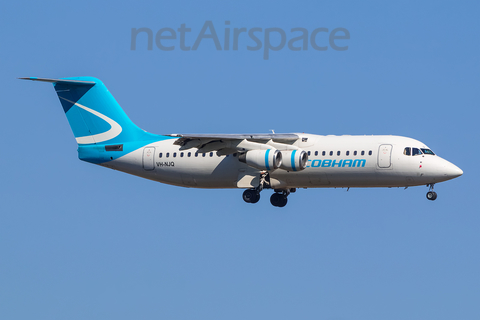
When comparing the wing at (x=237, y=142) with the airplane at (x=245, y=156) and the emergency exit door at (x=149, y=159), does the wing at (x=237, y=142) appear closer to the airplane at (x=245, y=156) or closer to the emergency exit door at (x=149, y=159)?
the airplane at (x=245, y=156)

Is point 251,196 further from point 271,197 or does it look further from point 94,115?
point 94,115

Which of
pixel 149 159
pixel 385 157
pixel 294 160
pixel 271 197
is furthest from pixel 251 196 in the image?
pixel 385 157

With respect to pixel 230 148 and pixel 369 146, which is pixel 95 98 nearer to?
pixel 230 148

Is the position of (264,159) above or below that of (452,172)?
above

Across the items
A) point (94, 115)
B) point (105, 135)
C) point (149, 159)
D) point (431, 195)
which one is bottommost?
point (431, 195)

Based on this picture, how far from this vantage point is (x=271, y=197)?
3434cm

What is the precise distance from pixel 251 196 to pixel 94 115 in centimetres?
857

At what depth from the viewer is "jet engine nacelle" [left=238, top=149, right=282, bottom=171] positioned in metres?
30.5

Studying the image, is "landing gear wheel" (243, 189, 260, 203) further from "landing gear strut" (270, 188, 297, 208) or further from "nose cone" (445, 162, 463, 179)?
"nose cone" (445, 162, 463, 179)

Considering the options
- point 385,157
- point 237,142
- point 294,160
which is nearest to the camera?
point 385,157

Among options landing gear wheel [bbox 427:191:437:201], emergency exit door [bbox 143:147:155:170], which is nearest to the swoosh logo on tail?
emergency exit door [bbox 143:147:155:170]

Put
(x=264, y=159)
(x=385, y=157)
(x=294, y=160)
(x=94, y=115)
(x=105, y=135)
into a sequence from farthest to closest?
(x=94, y=115) → (x=105, y=135) → (x=264, y=159) → (x=294, y=160) → (x=385, y=157)

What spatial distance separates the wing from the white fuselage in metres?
0.46

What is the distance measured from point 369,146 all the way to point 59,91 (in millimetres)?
14977
